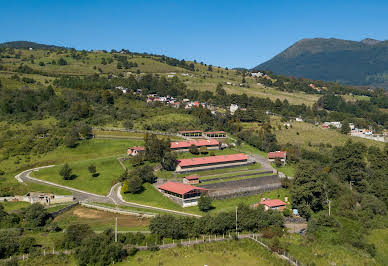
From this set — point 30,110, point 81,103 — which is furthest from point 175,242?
point 30,110

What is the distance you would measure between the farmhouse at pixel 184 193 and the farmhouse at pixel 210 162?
31.6ft

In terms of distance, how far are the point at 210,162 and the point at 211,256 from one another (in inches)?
1240

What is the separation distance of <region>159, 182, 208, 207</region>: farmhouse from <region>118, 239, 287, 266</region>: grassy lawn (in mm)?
13566

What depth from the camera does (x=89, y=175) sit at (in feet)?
200

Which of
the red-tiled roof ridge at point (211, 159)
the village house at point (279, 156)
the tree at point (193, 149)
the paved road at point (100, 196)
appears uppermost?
the tree at point (193, 149)

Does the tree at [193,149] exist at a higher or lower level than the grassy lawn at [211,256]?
higher

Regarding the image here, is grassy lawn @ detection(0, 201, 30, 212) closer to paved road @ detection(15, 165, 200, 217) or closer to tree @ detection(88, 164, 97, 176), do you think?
paved road @ detection(15, 165, 200, 217)

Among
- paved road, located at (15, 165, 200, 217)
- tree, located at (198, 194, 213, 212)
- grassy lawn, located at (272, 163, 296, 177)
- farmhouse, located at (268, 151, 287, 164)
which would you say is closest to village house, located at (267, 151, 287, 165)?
farmhouse, located at (268, 151, 287, 164)

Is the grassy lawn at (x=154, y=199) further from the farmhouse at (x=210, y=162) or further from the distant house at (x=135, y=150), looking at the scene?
the distant house at (x=135, y=150)

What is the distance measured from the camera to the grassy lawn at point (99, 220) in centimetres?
4353

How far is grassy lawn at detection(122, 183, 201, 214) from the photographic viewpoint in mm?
51291

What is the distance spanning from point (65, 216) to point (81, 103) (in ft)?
169

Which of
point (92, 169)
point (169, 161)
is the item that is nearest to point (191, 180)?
point (169, 161)

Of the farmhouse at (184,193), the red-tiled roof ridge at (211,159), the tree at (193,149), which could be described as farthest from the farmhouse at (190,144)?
the farmhouse at (184,193)
